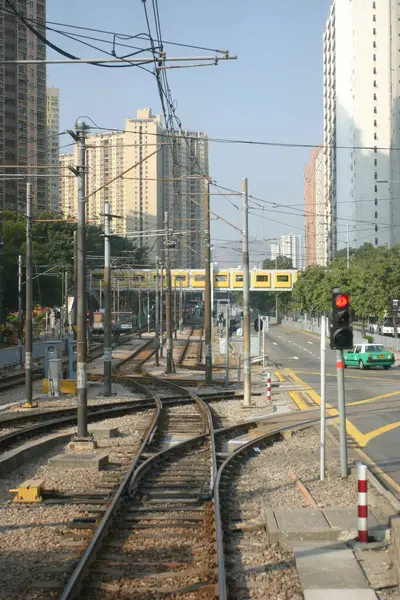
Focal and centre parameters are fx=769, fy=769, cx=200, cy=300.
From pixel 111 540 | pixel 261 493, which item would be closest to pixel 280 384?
pixel 261 493

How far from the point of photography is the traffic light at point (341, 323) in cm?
1265

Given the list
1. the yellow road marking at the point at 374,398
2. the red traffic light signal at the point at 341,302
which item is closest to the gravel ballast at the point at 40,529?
the red traffic light signal at the point at 341,302

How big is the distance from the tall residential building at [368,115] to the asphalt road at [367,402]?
72719 millimetres

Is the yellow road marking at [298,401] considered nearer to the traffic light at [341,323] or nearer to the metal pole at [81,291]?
the metal pole at [81,291]

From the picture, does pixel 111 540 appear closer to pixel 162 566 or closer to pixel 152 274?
pixel 162 566

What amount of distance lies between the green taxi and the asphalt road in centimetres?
42

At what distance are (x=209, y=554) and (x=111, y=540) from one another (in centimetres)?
134

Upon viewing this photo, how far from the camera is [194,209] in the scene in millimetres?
60594

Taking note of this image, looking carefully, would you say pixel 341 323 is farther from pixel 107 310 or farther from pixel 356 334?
pixel 356 334

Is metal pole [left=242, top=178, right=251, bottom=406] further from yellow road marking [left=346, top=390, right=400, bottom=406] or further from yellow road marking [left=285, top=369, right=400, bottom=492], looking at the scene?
yellow road marking [left=346, top=390, right=400, bottom=406]

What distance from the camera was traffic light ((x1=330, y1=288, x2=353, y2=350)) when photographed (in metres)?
12.6

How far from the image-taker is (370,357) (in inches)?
1681

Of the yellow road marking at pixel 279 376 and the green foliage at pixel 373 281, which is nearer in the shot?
the yellow road marking at pixel 279 376

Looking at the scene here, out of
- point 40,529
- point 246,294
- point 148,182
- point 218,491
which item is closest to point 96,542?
point 40,529
